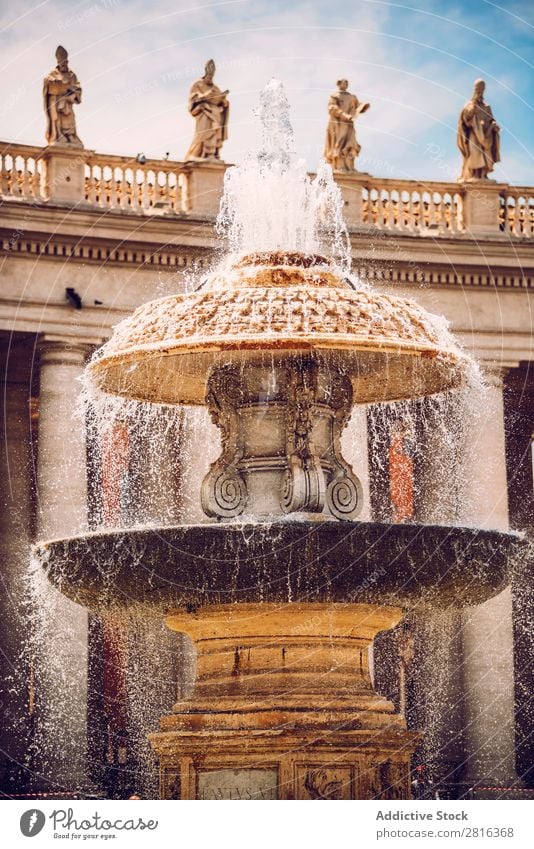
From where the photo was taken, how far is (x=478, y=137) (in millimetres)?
39312

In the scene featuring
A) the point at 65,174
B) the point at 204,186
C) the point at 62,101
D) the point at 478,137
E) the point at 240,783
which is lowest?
the point at 240,783

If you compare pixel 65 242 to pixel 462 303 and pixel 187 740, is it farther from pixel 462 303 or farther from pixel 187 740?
pixel 187 740

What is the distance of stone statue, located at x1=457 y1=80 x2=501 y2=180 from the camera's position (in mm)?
39094

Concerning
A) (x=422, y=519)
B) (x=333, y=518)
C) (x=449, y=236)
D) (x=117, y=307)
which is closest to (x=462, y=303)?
(x=449, y=236)

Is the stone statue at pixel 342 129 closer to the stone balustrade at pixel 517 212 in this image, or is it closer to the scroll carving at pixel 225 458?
the stone balustrade at pixel 517 212

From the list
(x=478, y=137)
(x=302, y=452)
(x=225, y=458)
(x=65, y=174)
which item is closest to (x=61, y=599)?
(x=65, y=174)

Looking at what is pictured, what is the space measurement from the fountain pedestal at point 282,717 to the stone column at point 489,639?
1849 centimetres

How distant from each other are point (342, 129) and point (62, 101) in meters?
5.33

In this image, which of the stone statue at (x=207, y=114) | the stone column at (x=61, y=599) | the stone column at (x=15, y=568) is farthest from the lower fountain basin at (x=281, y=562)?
the stone statue at (x=207, y=114)

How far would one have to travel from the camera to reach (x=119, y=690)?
40000 mm

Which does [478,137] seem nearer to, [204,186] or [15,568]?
[204,186]

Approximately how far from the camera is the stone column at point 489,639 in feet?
119

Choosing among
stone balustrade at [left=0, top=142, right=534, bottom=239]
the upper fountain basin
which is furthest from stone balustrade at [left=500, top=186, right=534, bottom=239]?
the upper fountain basin
